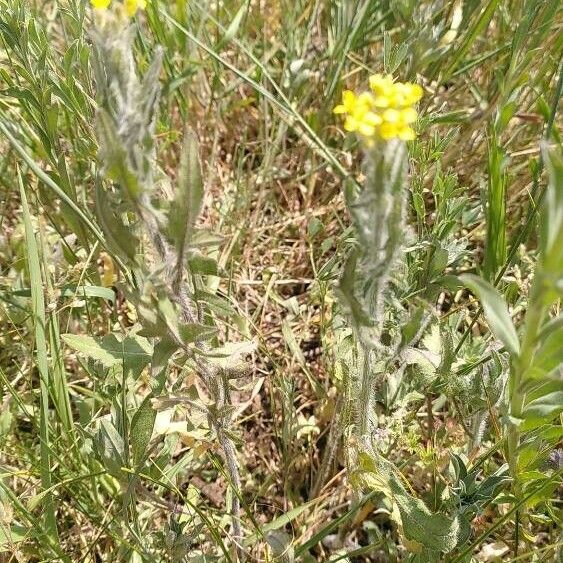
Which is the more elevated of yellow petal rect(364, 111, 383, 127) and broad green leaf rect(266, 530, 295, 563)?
yellow petal rect(364, 111, 383, 127)

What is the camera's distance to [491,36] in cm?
275

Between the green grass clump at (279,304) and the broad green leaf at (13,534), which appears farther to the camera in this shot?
the broad green leaf at (13,534)

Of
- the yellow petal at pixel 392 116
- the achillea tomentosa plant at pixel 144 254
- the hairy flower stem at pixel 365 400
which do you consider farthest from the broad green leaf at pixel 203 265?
the yellow petal at pixel 392 116

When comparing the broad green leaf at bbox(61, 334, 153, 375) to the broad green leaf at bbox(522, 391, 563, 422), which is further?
the broad green leaf at bbox(61, 334, 153, 375)

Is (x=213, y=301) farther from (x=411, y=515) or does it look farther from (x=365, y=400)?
(x=411, y=515)

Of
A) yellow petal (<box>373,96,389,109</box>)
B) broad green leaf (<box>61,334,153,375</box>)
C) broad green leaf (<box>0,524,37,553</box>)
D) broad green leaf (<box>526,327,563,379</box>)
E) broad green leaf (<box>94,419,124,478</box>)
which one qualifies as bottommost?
broad green leaf (<box>526,327,563,379</box>)

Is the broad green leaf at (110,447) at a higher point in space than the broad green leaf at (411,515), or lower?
higher

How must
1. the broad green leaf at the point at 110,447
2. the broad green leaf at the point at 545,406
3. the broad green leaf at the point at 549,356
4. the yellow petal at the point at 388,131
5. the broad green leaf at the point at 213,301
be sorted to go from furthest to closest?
1. the broad green leaf at the point at 110,447
2. the broad green leaf at the point at 213,301
3. the broad green leaf at the point at 545,406
4. the broad green leaf at the point at 549,356
5. the yellow petal at the point at 388,131

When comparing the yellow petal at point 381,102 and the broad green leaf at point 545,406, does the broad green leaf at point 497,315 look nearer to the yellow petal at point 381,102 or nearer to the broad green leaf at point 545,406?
the broad green leaf at point 545,406

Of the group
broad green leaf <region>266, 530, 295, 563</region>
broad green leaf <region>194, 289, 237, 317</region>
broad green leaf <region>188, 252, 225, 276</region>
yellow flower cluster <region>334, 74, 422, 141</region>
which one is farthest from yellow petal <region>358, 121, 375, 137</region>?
broad green leaf <region>266, 530, 295, 563</region>

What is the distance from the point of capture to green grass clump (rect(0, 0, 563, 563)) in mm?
1196

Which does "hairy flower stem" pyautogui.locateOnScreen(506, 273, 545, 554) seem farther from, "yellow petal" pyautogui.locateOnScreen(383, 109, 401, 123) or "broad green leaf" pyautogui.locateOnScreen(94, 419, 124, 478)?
"broad green leaf" pyautogui.locateOnScreen(94, 419, 124, 478)

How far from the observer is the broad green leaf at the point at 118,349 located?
4.85 ft

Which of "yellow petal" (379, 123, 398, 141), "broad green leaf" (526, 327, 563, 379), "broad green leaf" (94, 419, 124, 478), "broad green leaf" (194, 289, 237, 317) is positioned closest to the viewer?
"yellow petal" (379, 123, 398, 141)
